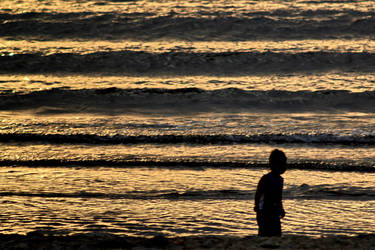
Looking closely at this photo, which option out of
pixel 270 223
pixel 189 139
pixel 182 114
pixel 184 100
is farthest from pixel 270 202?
pixel 184 100

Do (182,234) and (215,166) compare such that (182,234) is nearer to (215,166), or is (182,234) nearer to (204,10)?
(215,166)

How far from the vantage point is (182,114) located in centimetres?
1175

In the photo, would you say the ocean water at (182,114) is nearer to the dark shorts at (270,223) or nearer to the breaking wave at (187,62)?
the breaking wave at (187,62)

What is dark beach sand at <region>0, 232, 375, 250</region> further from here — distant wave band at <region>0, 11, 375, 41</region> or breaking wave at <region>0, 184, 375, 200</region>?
distant wave band at <region>0, 11, 375, 41</region>

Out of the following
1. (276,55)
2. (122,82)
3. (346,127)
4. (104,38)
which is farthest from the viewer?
(104,38)

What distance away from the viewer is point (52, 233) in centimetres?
479

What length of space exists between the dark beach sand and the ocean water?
0.72 meters

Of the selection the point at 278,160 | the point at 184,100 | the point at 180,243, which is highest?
the point at 184,100

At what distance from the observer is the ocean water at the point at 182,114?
571cm

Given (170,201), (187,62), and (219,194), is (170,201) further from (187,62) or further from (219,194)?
(187,62)

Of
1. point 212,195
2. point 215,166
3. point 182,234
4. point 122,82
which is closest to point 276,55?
point 122,82

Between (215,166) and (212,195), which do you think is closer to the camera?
(212,195)

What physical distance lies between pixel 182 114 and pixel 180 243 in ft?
25.5

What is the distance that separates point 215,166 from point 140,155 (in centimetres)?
134
